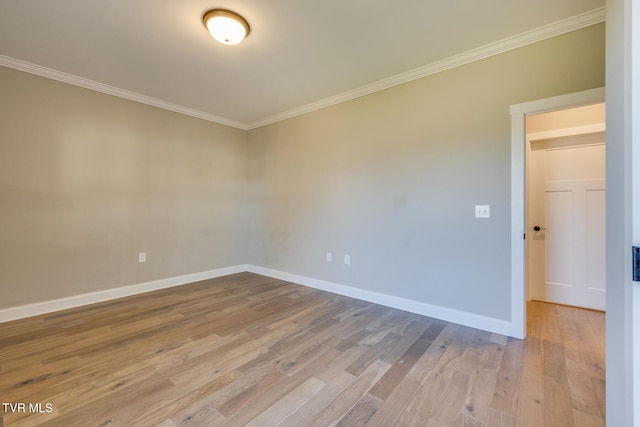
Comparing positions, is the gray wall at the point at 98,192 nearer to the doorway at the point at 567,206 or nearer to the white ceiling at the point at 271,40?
the white ceiling at the point at 271,40

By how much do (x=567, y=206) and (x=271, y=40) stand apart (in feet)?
12.0

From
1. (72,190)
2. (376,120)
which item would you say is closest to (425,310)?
(376,120)

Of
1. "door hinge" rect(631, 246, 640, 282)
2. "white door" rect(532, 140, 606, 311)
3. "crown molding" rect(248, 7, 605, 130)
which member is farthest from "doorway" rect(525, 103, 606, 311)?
"door hinge" rect(631, 246, 640, 282)

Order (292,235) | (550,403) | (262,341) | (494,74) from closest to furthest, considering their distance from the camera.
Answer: (550,403) → (262,341) → (494,74) → (292,235)

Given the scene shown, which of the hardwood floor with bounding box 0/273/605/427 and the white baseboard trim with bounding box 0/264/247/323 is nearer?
the hardwood floor with bounding box 0/273/605/427

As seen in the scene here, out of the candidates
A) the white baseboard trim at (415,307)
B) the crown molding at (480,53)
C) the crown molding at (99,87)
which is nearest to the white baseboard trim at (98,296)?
the white baseboard trim at (415,307)

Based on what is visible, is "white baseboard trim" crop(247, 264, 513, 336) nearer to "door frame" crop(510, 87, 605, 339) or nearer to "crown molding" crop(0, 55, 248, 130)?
"door frame" crop(510, 87, 605, 339)

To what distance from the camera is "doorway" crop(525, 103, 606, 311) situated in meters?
2.87

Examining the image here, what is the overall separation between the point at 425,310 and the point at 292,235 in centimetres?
210

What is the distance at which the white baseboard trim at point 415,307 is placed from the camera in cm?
236

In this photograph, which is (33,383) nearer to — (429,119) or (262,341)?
(262,341)

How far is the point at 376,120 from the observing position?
3.09 metres

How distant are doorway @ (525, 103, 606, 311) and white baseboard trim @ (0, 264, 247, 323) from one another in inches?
174

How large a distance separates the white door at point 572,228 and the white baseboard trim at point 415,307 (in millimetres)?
1437
